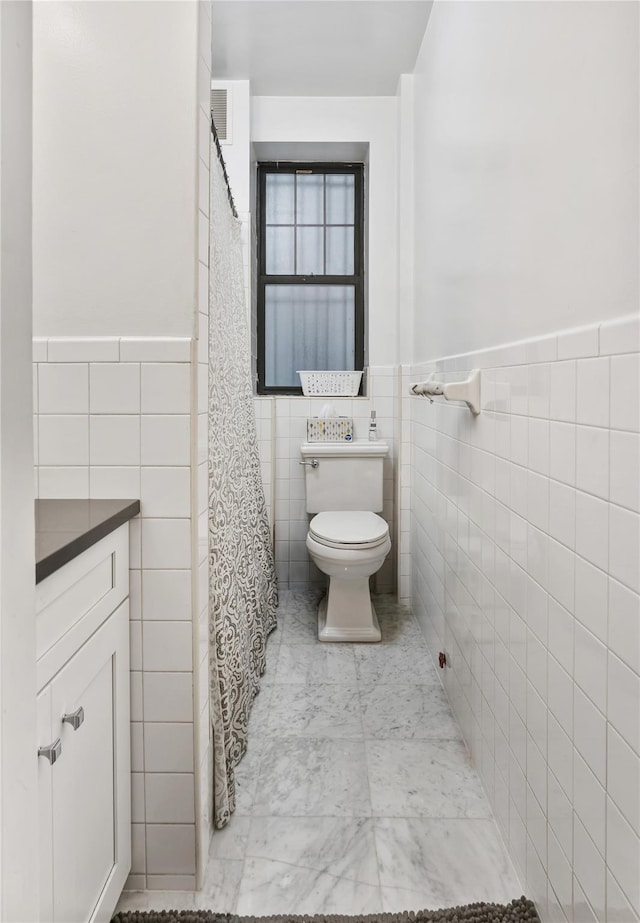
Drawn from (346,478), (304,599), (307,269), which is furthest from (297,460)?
(307,269)

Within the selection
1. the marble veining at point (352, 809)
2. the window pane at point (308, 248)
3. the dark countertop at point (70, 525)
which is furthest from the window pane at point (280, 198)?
the dark countertop at point (70, 525)

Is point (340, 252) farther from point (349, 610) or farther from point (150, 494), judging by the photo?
point (150, 494)

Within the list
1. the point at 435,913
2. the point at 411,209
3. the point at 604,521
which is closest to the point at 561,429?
the point at 604,521

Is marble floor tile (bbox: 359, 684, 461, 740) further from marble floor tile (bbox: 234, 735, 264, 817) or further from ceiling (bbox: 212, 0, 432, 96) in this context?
ceiling (bbox: 212, 0, 432, 96)

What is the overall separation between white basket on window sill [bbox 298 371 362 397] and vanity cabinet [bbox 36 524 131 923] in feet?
7.24

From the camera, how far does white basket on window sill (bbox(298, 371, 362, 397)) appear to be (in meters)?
3.35

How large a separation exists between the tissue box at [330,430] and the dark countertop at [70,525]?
2056mm

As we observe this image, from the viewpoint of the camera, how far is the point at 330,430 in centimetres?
329

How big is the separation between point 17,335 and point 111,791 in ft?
3.64

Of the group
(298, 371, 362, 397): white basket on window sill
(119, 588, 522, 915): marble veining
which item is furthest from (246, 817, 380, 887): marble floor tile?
(298, 371, 362, 397): white basket on window sill

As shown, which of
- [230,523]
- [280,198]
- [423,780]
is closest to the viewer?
[423,780]

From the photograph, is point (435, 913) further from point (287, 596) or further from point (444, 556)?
point (287, 596)

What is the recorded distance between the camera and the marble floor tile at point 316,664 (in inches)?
91.7

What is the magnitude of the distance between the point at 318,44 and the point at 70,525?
2.64 meters
